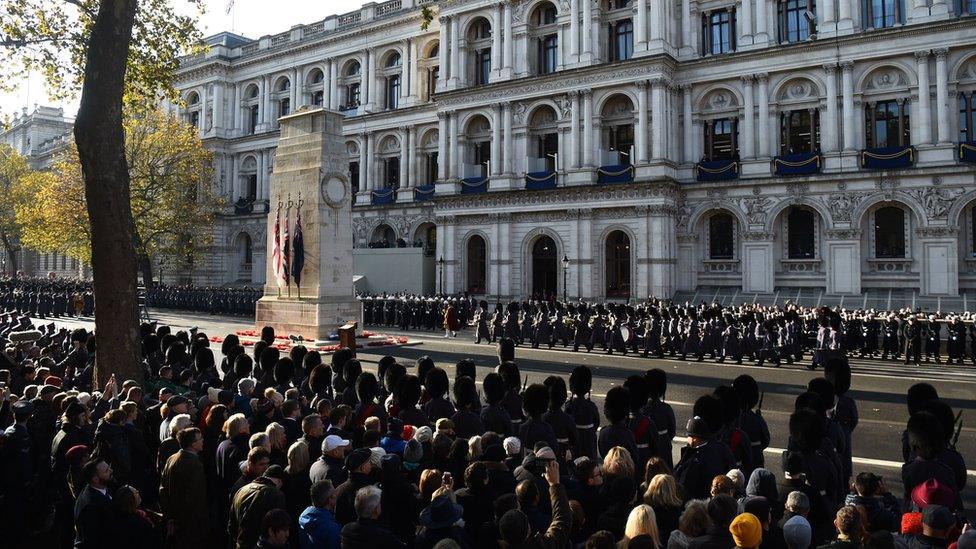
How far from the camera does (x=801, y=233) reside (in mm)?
33281

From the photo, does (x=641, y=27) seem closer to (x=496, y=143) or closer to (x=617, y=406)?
(x=496, y=143)

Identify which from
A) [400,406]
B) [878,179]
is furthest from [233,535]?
[878,179]

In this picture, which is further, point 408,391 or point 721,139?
point 721,139

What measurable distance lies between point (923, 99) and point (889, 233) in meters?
6.24

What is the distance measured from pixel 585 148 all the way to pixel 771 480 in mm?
32988

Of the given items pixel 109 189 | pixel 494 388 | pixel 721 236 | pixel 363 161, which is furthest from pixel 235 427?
pixel 363 161

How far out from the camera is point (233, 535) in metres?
5.62

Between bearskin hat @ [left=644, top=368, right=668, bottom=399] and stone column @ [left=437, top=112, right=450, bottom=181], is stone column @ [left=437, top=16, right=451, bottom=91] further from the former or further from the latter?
bearskin hat @ [left=644, top=368, right=668, bottom=399]

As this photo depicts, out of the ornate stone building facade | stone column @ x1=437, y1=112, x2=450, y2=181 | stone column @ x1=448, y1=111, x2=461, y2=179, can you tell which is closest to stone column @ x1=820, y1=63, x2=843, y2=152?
the ornate stone building facade

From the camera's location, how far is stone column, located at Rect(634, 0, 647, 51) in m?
35.3

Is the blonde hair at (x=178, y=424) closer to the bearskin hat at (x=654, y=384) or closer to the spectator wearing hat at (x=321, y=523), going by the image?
the spectator wearing hat at (x=321, y=523)

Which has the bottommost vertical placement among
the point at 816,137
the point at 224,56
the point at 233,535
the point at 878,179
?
the point at 233,535

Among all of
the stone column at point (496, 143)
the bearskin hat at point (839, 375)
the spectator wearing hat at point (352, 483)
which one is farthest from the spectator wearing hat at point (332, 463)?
the stone column at point (496, 143)

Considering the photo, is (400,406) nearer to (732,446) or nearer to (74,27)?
(732,446)
